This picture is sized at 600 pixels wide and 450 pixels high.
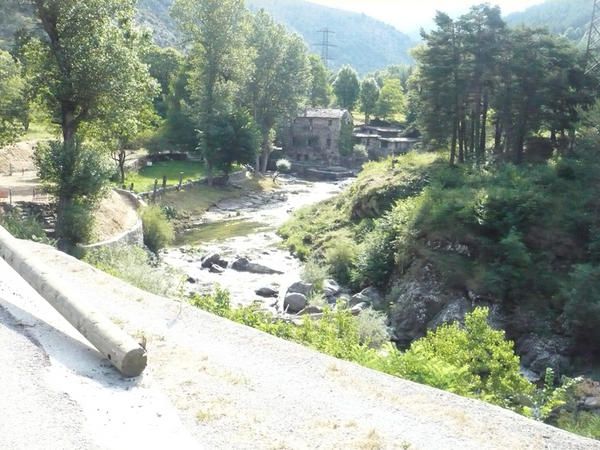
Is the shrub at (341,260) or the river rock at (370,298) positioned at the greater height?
the shrub at (341,260)

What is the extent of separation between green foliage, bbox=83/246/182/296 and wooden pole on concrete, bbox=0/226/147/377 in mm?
4501

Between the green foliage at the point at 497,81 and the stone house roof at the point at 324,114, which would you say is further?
the stone house roof at the point at 324,114

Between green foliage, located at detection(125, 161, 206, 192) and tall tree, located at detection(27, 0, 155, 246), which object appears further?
green foliage, located at detection(125, 161, 206, 192)

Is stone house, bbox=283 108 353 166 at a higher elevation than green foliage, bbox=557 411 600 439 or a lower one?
higher

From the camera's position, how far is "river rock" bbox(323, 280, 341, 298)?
28.4 meters

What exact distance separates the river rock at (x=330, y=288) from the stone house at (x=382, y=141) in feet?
168

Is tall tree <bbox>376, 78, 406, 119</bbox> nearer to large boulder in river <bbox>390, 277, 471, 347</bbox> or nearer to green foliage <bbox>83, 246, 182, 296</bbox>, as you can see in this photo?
large boulder in river <bbox>390, 277, 471, 347</bbox>

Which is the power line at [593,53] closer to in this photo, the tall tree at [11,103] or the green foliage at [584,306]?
the green foliage at [584,306]

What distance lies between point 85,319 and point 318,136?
74380mm

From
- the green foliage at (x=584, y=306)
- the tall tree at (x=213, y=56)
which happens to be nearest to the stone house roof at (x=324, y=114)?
the tall tree at (x=213, y=56)

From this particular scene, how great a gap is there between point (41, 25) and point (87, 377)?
19.5 metres

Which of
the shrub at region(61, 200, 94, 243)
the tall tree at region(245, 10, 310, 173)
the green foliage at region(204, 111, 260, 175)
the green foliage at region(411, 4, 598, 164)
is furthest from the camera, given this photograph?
the tall tree at region(245, 10, 310, 173)

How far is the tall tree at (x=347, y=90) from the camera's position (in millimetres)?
110250

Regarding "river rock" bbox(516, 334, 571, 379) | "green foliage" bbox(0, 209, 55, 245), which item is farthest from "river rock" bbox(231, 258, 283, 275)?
"river rock" bbox(516, 334, 571, 379)
